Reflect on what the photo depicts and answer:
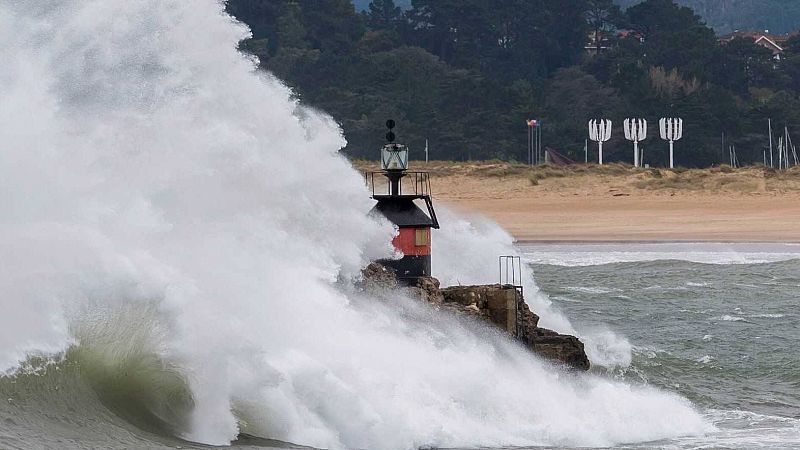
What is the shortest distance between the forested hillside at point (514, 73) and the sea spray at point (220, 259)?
4601 cm

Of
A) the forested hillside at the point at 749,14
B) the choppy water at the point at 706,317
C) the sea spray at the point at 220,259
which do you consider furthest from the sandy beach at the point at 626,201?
the forested hillside at the point at 749,14

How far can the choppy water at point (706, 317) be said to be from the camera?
1482 centimetres

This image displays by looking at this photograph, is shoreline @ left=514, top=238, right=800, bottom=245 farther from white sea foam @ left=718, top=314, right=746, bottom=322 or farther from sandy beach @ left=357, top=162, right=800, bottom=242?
white sea foam @ left=718, top=314, right=746, bottom=322

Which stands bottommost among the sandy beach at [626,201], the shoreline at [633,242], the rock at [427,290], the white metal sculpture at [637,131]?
the rock at [427,290]

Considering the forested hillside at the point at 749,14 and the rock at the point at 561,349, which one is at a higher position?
the forested hillside at the point at 749,14

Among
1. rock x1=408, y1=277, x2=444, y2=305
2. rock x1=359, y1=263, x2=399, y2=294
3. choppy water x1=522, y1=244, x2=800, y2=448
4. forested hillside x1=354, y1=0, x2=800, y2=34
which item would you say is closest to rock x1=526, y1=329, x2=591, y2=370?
choppy water x1=522, y1=244, x2=800, y2=448

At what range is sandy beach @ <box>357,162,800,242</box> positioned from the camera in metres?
34.4

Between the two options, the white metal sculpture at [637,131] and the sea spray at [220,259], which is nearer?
the sea spray at [220,259]

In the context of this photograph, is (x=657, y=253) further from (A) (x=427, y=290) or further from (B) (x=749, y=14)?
(B) (x=749, y=14)

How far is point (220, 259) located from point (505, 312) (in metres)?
3.69

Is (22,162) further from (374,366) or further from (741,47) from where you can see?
(741,47)

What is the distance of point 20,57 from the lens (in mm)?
12648

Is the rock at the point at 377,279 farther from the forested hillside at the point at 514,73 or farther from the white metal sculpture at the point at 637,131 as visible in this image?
Result: the forested hillside at the point at 514,73

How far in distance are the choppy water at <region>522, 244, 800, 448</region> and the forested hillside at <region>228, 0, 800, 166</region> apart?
102 ft
